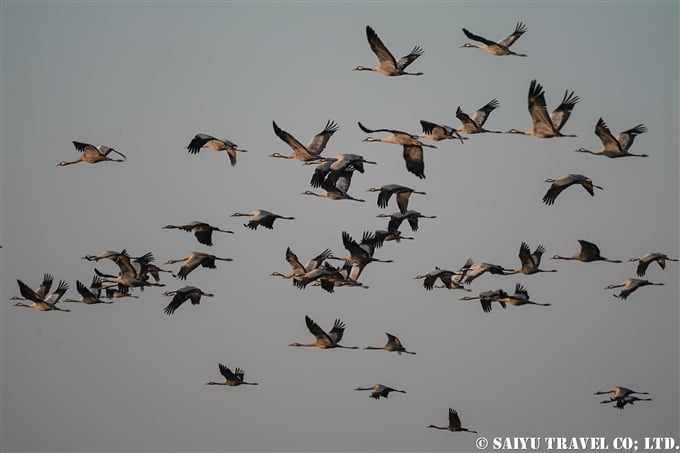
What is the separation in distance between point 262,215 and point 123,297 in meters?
5.32

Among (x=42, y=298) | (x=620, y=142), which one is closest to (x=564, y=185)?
(x=620, y=142)

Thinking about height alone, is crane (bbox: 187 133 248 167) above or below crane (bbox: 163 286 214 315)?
above

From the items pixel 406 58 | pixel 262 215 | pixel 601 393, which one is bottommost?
pixel 601 393

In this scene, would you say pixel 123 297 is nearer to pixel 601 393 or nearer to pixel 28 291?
pixel 28 291

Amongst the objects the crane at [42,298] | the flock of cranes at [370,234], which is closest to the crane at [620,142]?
the flock of cranes at [370,234]

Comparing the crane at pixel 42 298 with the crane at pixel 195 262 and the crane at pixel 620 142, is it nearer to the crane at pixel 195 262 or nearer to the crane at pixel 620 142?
the crane at pixel 195 262

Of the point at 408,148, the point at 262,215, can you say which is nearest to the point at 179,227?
the point at 262,215

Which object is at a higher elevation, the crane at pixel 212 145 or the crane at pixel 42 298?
the crane at pixel 212 145

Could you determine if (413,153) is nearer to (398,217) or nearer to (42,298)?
(398,217)

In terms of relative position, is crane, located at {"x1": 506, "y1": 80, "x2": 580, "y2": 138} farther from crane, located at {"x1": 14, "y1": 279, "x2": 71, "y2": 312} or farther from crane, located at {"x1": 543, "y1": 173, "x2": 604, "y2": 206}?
crane, located at {"x1": 14, "y1": 279, "x2": 71, "y2": 312}

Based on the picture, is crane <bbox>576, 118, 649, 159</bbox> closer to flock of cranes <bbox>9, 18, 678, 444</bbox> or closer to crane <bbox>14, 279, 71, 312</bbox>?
flock of cranes <bbox>9, 18, 678, 444</bbox>

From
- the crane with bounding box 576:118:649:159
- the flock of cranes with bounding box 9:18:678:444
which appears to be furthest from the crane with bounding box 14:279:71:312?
the crane with bounding box 576:118:649:159

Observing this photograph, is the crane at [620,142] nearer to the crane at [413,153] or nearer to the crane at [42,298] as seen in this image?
the crane at [413,153]

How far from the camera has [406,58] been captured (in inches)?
1960
